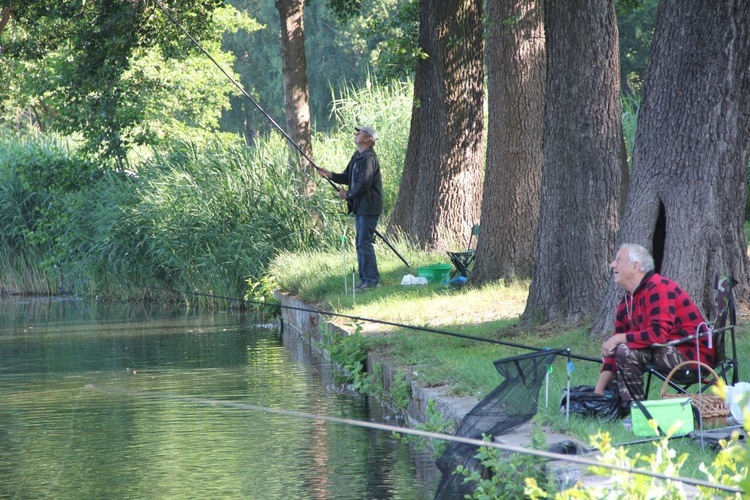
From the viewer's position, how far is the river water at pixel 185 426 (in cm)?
738

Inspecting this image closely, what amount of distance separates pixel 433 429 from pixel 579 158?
11.8 ft

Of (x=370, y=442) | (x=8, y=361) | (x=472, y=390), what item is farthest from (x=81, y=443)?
(x=8, y=361)

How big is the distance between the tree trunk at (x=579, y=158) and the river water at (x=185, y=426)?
1934 millimetres

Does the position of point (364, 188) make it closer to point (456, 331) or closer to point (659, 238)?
point (456, 331)

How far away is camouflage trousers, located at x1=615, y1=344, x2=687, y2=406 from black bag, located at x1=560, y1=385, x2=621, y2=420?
0.25 feet

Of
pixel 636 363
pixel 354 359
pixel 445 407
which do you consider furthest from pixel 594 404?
pixel 354 359

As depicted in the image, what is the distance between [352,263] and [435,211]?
135 cm

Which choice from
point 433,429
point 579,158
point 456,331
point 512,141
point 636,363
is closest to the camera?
point 636,363

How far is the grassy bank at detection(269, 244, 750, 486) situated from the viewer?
718 centimetres

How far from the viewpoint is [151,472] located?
779 cm

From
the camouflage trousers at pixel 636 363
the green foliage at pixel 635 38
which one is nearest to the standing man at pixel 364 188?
the camouflage trousers at pixel 636 363

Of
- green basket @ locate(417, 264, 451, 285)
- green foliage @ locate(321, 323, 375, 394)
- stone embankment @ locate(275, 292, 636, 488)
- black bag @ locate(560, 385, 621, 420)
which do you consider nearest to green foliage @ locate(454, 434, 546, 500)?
stone embankment @ locate(275, 292, 636, 488)

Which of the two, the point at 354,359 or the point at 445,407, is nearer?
the point at 445,407

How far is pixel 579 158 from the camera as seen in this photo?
10094 mm
